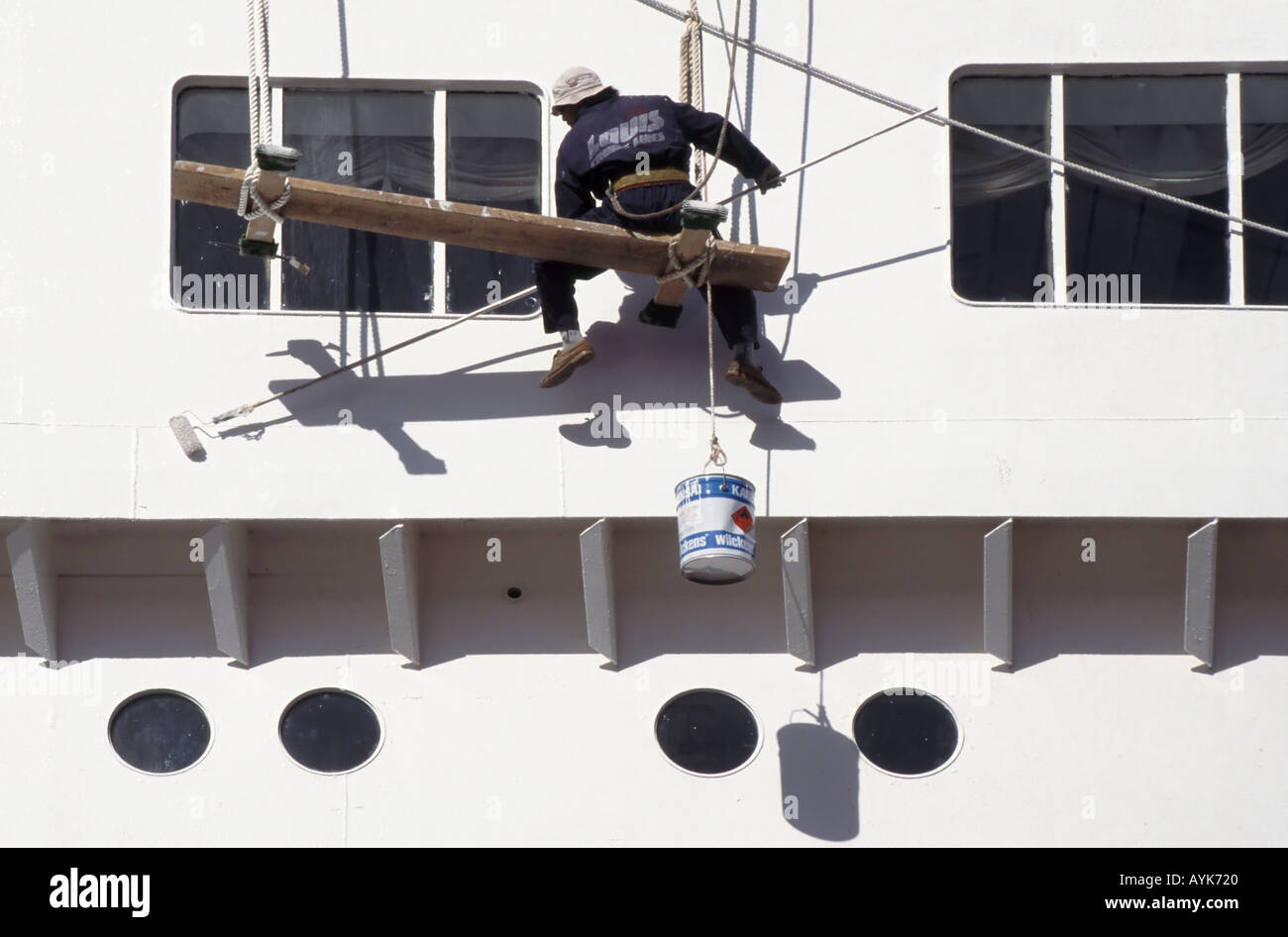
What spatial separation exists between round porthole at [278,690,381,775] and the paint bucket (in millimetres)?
2022

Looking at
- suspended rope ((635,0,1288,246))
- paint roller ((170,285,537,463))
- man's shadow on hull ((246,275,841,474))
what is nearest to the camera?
paint roller ((170,285,537,463))

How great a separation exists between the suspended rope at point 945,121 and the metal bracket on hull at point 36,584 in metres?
4.26

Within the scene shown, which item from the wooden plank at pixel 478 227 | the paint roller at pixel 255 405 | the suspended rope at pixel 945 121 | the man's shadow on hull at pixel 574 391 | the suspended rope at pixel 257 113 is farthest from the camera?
the suspended rope at pixel 945 121

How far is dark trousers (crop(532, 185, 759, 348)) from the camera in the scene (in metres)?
8.66

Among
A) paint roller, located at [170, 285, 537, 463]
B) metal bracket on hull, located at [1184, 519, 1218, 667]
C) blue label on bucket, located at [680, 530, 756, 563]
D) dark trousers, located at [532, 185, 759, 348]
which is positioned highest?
dark trousers, located at [532, 185, 759, 348]

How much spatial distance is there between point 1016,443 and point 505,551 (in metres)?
2.70

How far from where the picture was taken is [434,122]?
30.8ft

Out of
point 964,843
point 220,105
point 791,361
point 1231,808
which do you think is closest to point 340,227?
point 220,105

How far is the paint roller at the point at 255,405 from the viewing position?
875 centimetres

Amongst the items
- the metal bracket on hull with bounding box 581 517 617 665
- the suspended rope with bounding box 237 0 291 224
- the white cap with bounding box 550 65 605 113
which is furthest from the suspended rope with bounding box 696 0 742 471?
the suspended rope with bounding box 237 0 291 224

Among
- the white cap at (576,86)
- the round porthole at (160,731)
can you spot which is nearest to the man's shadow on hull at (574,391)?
the white cap at (576,86)

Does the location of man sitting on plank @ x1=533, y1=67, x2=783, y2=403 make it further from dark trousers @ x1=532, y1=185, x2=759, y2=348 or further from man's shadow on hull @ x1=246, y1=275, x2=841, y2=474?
man's shadow on hull @ x1=246, y1=275, x2=841, y2=474

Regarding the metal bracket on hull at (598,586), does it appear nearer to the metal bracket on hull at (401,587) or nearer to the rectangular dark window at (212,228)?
the metal bracket on hull at (401,587)

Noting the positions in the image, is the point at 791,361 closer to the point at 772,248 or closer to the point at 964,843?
the point at 772,248
